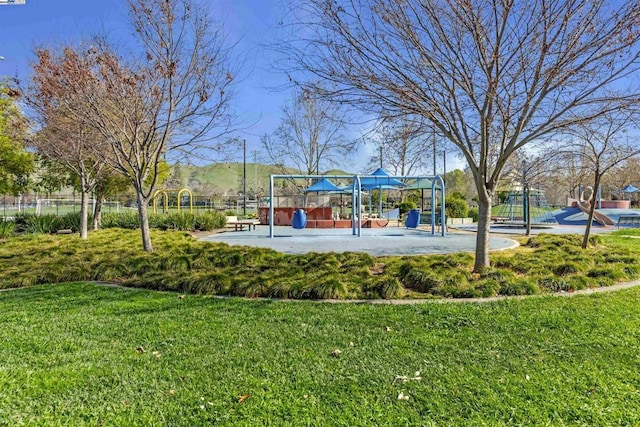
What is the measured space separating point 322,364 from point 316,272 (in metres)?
3.78

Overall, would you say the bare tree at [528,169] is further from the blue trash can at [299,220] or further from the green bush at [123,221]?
the green bush at [123,221]

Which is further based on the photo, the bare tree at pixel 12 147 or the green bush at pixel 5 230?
the bare tree at pixel 12 147

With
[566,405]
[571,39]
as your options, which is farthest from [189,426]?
[571,39]

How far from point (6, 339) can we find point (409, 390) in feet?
13.4

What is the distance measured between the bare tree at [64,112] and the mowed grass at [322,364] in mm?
5883

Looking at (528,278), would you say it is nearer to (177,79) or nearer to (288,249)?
(288,249)

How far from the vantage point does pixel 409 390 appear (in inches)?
117

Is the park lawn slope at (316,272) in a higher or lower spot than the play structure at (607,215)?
lower

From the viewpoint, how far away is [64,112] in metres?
11.8

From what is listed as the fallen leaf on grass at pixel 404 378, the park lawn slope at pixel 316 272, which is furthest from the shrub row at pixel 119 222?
the fallen leaf on grass at pixel 404 378

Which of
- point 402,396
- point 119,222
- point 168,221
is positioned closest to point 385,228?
point 168,221

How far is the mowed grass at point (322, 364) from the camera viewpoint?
2701 millimetres

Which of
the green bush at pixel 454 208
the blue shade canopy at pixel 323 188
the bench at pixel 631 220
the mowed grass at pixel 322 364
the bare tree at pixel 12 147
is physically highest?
the bare tree at pixel 12 147

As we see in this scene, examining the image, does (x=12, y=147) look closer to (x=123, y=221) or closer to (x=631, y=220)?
(x=123, y=221)
